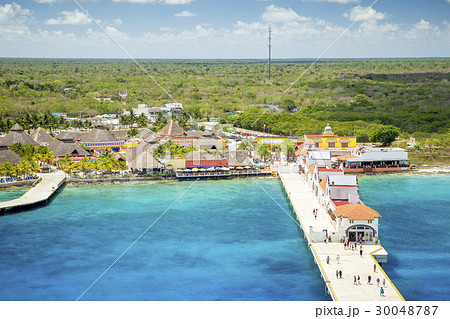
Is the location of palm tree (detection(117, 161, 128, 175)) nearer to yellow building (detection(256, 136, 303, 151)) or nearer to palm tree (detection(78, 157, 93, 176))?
palm tree (detection(78, 157, 93, 176))

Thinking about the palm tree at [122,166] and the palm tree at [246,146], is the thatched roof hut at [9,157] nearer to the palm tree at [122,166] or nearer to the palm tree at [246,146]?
the palm tree at [122,166]

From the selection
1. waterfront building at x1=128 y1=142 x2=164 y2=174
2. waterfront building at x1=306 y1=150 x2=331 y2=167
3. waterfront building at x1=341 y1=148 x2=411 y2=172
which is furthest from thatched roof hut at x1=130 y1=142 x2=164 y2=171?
waterfront building at x1=341 y1=148 x2=411 y2=172

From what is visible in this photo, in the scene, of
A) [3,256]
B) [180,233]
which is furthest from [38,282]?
[180,233]

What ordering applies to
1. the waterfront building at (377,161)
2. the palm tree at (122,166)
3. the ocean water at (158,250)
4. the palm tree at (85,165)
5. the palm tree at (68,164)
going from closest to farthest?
1. the ocean water at (158,250)
2. the palm tree at (68,164)
3. the palm tree at (85,165)
4. the palm tree at (122,166)
5. the waterfront building at (377,161)

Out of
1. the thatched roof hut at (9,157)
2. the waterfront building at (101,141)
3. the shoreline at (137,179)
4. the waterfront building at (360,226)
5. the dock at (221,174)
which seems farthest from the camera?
the waterfront building at (101,141)

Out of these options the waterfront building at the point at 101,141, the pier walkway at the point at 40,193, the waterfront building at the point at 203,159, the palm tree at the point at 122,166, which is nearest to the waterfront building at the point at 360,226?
the pier walkway at the point at 40,193

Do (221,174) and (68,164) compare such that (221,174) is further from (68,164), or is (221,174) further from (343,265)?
(343,265)
